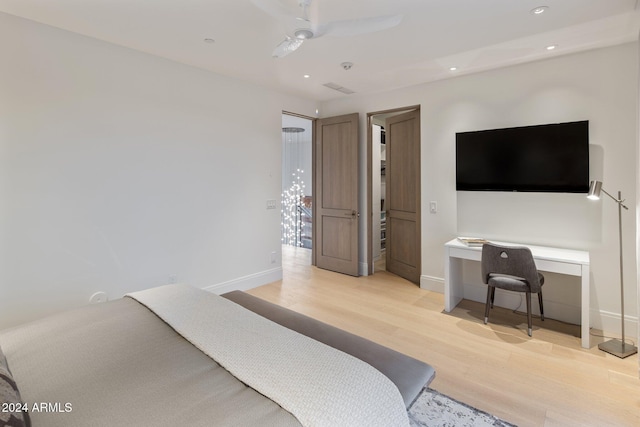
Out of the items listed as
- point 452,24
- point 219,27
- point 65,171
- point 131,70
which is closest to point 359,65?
point 452,24

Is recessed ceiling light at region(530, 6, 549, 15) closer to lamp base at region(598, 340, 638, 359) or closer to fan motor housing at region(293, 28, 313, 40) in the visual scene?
fan motor housing at region(293, 28, 313, 40)

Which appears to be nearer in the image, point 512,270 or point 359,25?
point 359,25

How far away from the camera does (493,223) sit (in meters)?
3.58

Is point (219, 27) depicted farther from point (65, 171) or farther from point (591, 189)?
point (591, 189)

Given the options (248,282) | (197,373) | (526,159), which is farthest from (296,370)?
(526,159)

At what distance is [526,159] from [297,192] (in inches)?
203

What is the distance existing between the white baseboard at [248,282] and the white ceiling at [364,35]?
8.05ft

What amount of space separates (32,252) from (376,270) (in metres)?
4.11

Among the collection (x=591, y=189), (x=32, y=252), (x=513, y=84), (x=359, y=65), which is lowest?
(x=32, y=252)

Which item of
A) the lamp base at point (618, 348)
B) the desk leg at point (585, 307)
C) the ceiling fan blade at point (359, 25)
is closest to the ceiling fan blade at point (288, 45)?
the ceiling fan blade at point (359, 25)

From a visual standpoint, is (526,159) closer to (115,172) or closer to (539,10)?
(539,10)

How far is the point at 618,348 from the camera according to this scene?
2639 mm

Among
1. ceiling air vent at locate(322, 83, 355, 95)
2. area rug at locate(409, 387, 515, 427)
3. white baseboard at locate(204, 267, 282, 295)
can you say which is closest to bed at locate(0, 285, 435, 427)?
area rug at locate(409, 387, 515, 427)

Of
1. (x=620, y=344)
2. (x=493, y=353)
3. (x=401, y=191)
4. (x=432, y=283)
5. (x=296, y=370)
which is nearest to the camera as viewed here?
(x=296, y=370)
